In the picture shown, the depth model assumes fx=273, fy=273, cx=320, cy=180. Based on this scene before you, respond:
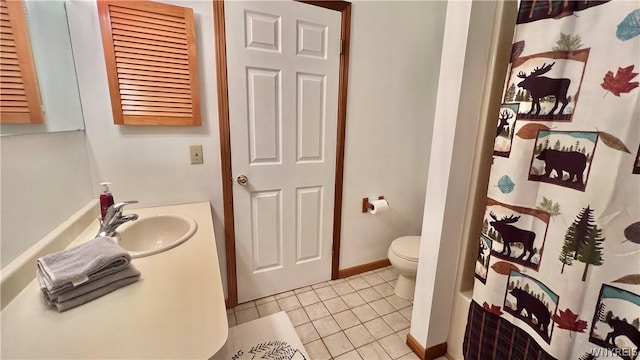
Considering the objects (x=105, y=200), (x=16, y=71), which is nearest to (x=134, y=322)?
(x=105, y=200)

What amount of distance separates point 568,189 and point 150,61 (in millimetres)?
1810

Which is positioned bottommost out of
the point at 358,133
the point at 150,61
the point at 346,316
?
the point at 346,316

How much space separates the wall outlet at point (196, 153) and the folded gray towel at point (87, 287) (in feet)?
2.75

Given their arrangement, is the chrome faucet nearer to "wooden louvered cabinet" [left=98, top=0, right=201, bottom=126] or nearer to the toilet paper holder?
"wooden louvered cabinet" [left=98, top=0, right=201, bottom=126]

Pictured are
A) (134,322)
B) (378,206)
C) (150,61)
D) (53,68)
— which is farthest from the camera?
(378,206)

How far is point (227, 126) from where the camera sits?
5.29ft

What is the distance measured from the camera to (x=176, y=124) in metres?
1.47

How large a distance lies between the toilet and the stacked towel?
1560 millimetres

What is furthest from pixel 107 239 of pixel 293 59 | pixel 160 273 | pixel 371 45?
pixel 371 45

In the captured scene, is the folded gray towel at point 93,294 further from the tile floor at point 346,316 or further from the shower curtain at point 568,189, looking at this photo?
the shower curtain at point 568,189

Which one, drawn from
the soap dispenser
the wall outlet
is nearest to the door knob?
the wall outlet

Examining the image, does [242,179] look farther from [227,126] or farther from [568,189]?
[568,189]

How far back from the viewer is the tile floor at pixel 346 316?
1571mm

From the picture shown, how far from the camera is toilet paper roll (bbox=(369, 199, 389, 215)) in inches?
83.9
